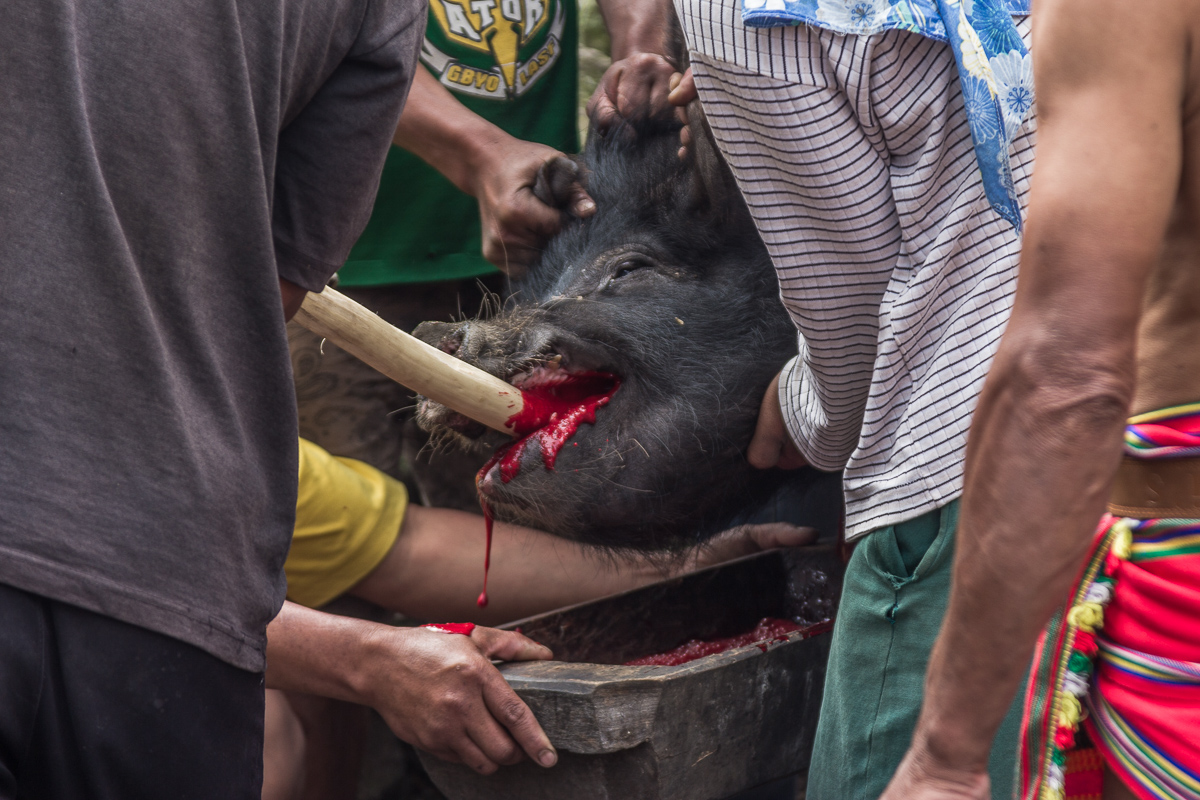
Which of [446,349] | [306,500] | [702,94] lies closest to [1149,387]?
[702,94]

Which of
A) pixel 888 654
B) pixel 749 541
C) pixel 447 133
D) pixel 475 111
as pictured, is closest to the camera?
pixel 888 654

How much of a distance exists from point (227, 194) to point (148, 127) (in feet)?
0.38

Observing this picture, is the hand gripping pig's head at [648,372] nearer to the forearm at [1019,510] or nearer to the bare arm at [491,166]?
the bare arm at [491,166]

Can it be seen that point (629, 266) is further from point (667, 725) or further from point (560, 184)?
point (667, 725)

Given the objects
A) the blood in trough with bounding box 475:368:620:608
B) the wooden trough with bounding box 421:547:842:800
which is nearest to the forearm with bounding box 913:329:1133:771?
the wooden trough with bounding box 421:547:842:800

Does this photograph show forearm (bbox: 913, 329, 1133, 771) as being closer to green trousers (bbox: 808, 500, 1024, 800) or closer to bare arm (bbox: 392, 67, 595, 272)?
green trousers (bbox: 808, 500, 1024, 800)

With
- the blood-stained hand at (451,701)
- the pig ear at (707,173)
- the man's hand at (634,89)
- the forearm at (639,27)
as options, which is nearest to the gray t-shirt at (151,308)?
the blood-stained hand at (451,701)

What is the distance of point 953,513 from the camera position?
1.45m

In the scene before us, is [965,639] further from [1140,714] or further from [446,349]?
[446,349]

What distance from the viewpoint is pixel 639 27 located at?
2.82 m

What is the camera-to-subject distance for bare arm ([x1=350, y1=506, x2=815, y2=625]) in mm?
2756

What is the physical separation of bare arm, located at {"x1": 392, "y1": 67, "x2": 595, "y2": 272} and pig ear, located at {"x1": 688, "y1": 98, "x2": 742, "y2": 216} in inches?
11.3

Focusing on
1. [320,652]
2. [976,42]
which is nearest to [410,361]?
[320,652]

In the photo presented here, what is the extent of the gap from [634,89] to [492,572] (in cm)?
118
